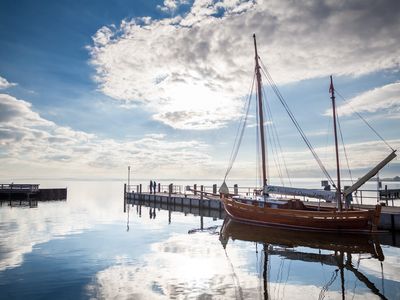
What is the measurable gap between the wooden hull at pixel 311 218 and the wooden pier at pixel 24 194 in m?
44.8

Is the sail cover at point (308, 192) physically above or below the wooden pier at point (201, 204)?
above

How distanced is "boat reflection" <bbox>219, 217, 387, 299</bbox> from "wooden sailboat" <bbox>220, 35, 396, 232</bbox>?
0.64 meters

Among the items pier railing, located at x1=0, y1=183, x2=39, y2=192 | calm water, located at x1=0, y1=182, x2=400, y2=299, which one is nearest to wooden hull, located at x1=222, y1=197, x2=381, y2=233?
calm water, located at x1=0, y1=182, x2=400, y2=299

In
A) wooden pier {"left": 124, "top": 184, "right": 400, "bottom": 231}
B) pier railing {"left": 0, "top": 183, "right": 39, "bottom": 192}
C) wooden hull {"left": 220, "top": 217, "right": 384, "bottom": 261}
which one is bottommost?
wooden hull {"left": 220, "top": 217, "right": 384, "bottom": 261}

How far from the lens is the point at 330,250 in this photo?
58.5 ft

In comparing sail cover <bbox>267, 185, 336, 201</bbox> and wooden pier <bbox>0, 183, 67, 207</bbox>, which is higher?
sail cover <bbox>267, 185, 336, 201</bbox>

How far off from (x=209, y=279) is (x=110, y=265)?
16.9 feet

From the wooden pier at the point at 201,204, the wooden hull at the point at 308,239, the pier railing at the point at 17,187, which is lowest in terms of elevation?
the wooden hull at the point at 308,239

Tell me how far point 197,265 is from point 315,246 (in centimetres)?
847

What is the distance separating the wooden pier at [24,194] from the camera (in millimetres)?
56031

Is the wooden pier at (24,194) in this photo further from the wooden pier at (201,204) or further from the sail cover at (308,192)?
the sail cover at (308,192)

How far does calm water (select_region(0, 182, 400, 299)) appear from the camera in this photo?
36.4 ft

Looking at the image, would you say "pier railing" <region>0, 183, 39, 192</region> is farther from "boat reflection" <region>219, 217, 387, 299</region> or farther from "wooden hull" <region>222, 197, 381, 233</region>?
"boat reflection" <region>219, 217, 387, 299</region>

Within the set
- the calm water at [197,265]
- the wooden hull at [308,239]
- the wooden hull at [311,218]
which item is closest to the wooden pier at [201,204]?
the calm water at [197,265]
